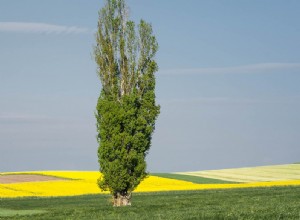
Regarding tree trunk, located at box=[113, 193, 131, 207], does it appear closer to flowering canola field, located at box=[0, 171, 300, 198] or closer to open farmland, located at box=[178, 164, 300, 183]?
flowering canola field, located at box=[0, 171, 300, 198]

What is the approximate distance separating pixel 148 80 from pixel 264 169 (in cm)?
6749

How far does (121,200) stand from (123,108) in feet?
22.8

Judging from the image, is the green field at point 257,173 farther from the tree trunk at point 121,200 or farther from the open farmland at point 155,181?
Result: the tree trunk at point 121,200

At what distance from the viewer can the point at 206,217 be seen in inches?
1065

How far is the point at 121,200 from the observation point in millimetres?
47688

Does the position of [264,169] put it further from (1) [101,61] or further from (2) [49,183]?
(1) [101,61]

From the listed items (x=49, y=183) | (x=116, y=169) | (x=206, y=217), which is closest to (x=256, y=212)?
(x=206, y=217)

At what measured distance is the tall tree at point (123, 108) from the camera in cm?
4684

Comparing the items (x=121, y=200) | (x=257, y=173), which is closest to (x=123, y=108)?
(x=121, y=200)

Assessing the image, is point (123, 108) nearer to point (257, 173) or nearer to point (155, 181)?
point (155, 181)

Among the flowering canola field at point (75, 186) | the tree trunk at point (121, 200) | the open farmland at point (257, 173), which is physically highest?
the open farmland at point (257, 173)

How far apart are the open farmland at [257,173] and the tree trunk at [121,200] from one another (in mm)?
46987

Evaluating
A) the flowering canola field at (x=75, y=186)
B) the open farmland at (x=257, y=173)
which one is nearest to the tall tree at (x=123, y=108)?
the flowering canola field at (x=75, y=186)

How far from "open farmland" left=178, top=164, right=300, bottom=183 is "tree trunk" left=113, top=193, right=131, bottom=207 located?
47.0 meters
